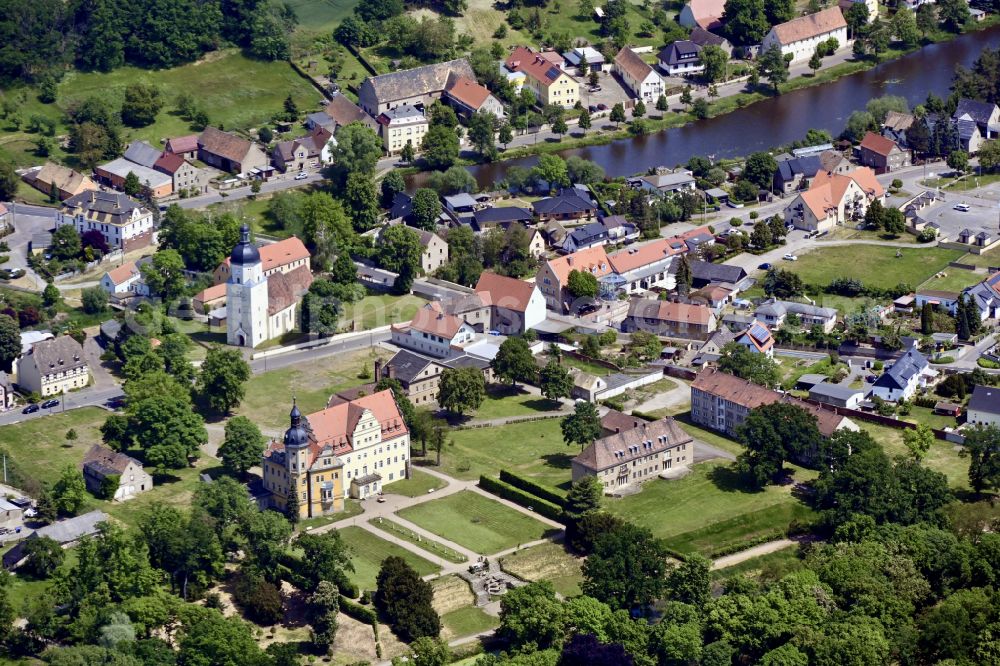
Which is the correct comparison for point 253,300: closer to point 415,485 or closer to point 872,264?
point 415,485

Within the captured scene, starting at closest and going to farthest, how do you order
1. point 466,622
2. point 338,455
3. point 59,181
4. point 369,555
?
point 466,622, point 369,555, point 338,455, point 59,181

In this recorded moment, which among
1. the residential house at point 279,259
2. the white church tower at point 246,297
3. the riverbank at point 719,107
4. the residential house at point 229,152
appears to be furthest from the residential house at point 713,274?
A: the residential house at point 229,152

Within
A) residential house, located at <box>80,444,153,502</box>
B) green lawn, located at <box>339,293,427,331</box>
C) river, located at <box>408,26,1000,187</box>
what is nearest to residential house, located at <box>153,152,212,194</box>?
river, located at <box>408,26,1000,187</box>

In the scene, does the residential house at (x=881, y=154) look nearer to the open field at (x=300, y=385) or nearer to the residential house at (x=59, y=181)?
the open field at (x=300, y=385)

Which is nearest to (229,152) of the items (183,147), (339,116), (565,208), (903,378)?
(183,147)

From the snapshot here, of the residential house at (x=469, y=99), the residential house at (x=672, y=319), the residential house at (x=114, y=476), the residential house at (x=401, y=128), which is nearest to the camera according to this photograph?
the residential house at (x=114, y=476)

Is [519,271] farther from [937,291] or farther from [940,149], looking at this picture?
[940,149]

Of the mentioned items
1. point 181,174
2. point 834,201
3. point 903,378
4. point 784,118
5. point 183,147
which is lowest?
point 903,378
